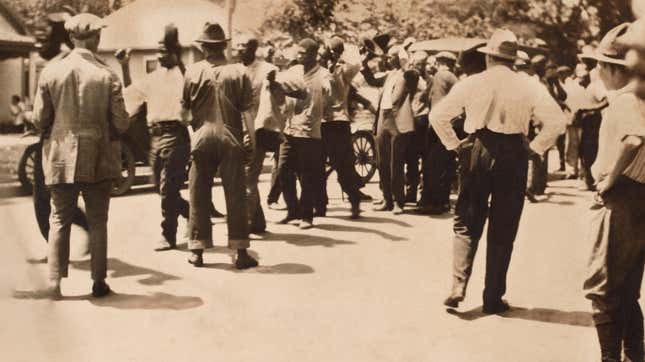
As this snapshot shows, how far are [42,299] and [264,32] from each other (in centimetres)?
922

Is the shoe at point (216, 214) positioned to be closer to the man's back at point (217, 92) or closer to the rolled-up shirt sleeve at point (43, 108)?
the man's back at point (217, 92)

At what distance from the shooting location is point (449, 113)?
552cm

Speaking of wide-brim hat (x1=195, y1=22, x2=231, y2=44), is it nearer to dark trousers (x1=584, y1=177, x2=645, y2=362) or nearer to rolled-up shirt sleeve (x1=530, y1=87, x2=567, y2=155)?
rolled-up shirt sleeve (x1=530, y1=87, x2=567, y2=155)

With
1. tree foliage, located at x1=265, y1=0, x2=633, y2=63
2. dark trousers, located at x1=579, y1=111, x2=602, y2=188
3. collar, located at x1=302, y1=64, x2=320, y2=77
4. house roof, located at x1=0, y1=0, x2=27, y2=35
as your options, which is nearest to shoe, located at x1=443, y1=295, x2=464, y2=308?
collar, located at x1=302, y1=64, x2=320, y2=77

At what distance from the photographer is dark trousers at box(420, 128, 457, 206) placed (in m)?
10.5

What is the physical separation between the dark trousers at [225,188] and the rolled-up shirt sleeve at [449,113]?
1.98m

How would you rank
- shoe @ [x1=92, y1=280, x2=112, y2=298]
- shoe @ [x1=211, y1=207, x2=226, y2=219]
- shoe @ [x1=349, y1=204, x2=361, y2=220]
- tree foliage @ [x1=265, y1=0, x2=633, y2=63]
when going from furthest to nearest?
tree foliage @ [x1=265, y1=0, x2=633, y2=63]
shoe @ [x1=349, y1=204, x2=361, y2=220]
shoe @ [x1=211, y1=207, x2=226, y2=219]
shoe @ [x1=92, y1=280, x2=112, y2=298]

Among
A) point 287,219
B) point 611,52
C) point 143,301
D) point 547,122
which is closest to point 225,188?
point 143,301

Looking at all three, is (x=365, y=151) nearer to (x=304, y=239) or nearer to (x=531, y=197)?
(x=531, y=197)

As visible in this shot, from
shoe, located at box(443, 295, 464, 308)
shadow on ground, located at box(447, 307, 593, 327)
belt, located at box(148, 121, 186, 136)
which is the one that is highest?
belt, located at box(148, 121, 186, 136)

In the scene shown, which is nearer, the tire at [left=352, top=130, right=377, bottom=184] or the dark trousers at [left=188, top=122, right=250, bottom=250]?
the dark trousers at [left=188, top=122, right=250, bottom=250]

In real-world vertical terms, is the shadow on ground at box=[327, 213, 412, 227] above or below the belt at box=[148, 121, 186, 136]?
below

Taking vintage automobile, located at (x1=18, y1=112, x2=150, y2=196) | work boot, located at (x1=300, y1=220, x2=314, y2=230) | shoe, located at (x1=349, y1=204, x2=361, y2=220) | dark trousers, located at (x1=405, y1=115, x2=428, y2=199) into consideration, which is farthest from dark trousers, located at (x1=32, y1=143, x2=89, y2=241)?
dark trousers, located at (x1=405, y1=115, x2=428, y2=199)

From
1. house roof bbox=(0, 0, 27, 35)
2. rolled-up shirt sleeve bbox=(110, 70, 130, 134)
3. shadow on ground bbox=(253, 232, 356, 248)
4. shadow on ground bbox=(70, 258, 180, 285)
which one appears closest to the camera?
house roof bbox=(0, 0, 27, 35)
